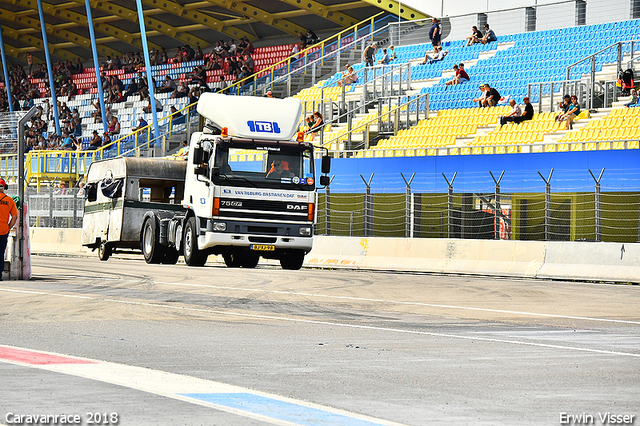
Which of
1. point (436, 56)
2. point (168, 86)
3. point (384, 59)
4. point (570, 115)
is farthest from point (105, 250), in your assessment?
point (168, 86)

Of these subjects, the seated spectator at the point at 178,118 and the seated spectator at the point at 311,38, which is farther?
the seated spectator at the point at 311,38

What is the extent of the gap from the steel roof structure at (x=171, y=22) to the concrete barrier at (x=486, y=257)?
22.3 m

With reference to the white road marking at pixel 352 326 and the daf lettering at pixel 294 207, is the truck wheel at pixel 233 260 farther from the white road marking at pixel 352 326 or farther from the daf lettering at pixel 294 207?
the white road marking at pixel 352 326

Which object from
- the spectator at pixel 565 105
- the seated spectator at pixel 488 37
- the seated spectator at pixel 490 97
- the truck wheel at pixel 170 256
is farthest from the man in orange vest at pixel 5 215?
the seated spectator at pixel 488 37

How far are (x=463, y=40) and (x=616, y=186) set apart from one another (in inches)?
725

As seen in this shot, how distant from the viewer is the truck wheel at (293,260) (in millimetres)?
23406

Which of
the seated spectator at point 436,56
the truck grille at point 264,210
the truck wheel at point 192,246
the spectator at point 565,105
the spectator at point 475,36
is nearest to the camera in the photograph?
the truck grille at point 264,210

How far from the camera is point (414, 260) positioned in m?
23.0

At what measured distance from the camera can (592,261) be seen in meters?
19.9

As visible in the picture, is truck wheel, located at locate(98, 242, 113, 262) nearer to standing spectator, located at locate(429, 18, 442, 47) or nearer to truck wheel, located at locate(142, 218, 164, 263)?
truck wheel, located at locate(142, 218, 164, 263)

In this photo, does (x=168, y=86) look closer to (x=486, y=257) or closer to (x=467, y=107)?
(x=467, y=107)

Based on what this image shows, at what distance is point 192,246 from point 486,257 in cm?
656

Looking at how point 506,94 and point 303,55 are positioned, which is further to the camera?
point 303,55

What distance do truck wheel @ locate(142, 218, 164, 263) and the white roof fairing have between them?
3.79 m
